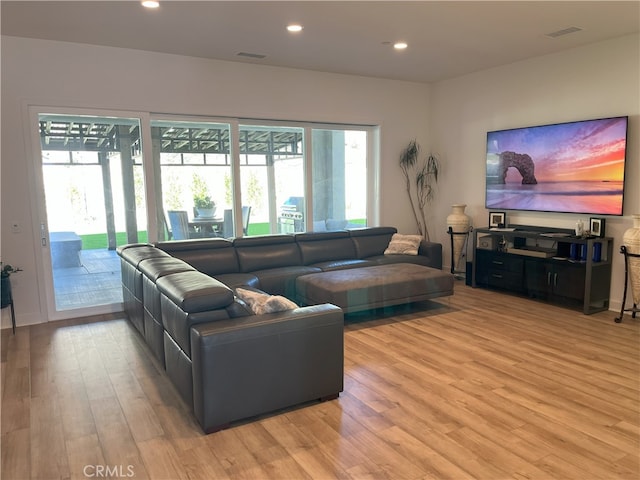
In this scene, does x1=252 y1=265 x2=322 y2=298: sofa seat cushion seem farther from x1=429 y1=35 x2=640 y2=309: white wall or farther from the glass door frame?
x1=429 y1=35 x2=640 y2=309: white wall

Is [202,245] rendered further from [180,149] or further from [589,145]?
[589,145]

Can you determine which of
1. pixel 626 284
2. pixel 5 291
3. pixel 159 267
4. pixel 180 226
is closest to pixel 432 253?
pixel 626 284

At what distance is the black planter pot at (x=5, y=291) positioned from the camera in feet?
14.1

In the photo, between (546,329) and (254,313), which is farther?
(546,329)

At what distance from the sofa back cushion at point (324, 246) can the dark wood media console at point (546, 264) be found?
172cm

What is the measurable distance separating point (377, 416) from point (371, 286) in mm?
1860

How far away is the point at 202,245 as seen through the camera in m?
5.07

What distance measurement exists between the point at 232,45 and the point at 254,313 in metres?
3.29

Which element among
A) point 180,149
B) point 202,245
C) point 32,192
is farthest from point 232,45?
point 32,192

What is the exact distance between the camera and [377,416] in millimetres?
2783

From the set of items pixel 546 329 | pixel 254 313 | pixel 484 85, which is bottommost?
pixel 546 329

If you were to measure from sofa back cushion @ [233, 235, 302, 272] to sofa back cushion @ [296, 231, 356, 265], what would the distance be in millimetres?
104

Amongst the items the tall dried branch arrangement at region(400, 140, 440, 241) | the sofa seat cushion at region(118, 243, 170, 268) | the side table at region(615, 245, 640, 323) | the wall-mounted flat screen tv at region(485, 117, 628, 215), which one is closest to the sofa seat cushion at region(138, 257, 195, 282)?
the sofa seat cushion at region(118, 243, 170, 268)

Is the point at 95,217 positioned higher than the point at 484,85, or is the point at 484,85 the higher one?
the point at 484,85
